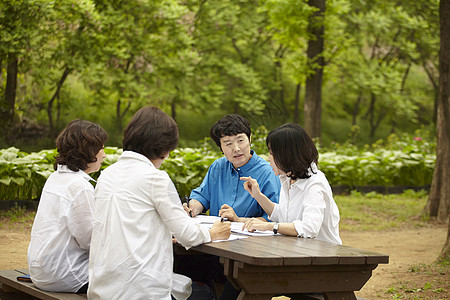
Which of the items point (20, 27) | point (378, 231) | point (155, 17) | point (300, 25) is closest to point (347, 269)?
point (378, 231)

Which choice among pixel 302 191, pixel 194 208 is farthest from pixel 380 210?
pixel 302 191

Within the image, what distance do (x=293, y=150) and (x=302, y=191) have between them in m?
0.26

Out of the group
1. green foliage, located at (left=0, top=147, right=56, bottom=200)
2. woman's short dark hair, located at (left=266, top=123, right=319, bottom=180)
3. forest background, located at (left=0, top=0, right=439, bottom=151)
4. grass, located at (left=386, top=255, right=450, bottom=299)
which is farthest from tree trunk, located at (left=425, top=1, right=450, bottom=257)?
woman's short dark hair, located at (left=266, top=123, right=319, bottom=180)

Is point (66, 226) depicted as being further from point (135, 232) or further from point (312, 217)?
point (312, 217)

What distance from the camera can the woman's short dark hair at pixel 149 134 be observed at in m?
2.86

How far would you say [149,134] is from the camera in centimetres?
285

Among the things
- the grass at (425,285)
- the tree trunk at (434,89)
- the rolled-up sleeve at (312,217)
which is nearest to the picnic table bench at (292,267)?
the rolled-up sleeve at (312,217)

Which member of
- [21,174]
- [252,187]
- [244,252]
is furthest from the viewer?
[21,174]

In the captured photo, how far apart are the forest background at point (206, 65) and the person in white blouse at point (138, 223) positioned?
29.5 feet

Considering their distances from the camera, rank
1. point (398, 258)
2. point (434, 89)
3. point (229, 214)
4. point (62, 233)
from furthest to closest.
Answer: point (434, 89) < point (398, 258) < point (229, 214) < point (62, 233)

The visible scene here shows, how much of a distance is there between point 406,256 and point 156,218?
5.06 meters

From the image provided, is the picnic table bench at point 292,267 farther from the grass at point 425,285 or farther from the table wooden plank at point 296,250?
the grass at point 425,285

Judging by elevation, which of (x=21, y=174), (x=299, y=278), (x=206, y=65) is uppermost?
(x=206, y=65)

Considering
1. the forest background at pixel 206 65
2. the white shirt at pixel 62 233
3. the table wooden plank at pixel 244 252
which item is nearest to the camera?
the table wooden plank at pixel 244 252
